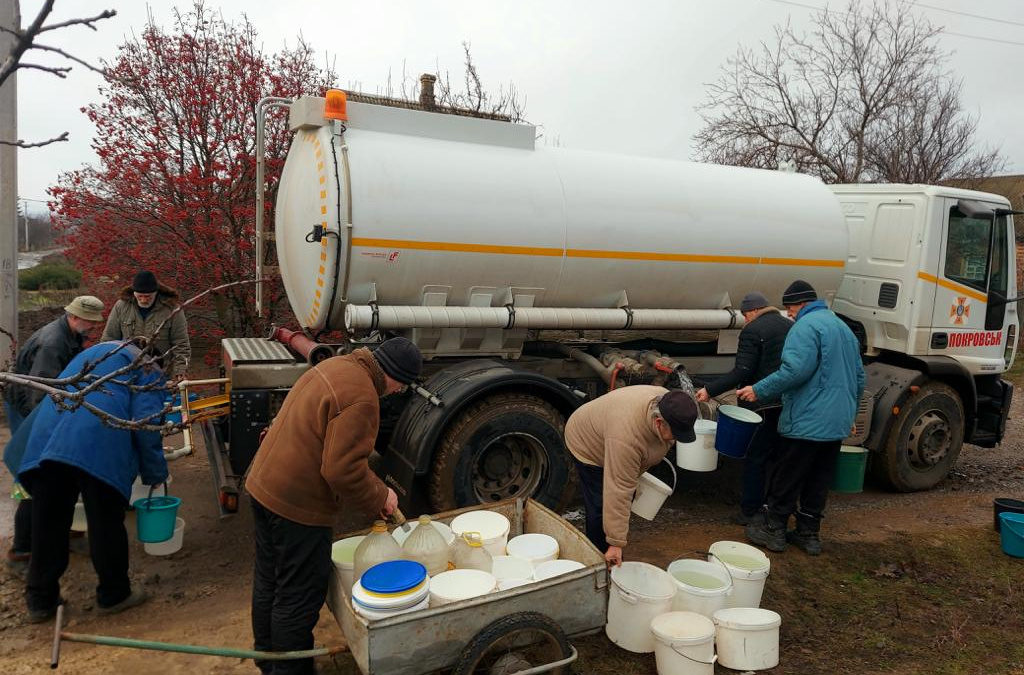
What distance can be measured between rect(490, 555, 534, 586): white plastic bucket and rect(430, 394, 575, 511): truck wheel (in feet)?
4.12

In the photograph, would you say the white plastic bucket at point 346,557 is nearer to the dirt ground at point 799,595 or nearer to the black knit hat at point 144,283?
the dirt ground at point 799,595

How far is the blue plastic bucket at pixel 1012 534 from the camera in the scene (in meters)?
5.01

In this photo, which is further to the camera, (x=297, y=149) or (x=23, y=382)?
(x=297, y=149)

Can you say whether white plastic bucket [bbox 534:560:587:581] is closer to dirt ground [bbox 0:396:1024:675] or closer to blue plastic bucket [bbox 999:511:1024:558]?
dirt ground [bbox 0:396:1024:675]

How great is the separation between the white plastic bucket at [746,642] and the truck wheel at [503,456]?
69.6 inches

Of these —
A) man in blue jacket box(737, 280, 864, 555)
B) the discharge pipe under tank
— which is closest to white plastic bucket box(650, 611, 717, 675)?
man in blue jacket box(737, 280, 864, 555)

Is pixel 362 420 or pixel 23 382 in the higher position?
pixel 23 382

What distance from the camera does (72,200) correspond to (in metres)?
7.93

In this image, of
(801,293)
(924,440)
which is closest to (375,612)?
(801,293)

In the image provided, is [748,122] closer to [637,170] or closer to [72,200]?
[637,170]

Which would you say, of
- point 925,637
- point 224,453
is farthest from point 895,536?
point 224,453

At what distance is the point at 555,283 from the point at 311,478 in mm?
2690

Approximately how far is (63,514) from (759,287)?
17.0ft

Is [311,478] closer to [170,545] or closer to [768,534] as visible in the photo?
[170,545]
